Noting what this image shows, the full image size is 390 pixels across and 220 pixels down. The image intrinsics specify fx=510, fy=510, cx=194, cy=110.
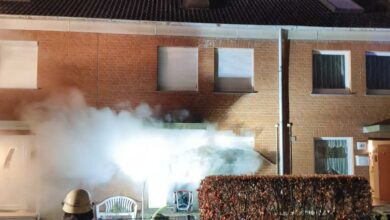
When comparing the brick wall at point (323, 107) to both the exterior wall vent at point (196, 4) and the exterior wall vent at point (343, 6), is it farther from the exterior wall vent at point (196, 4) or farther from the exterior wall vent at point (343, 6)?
the exterior wall vent at point (196, 4)

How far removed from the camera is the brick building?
13695 mm

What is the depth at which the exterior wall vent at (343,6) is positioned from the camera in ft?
51.7

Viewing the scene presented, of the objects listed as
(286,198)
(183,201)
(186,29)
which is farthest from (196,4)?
(286,198)

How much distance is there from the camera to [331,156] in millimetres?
14555

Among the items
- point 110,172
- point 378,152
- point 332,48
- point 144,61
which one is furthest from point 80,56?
point 378,152

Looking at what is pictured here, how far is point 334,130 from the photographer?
47.2 ft

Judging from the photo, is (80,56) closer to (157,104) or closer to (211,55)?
(157,104)

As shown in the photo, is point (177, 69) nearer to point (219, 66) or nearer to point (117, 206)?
point (219, 66)

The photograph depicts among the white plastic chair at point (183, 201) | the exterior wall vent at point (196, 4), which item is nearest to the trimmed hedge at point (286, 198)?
the white plastic chair at point (183, 201)

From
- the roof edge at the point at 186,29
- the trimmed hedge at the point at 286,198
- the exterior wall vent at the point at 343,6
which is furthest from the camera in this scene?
the exterior wall vent at the point at 343,6

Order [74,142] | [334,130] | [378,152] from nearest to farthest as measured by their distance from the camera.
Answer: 1. [74,142]
2. [334,130]
3. [378,152]

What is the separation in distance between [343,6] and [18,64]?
9802 millimetres

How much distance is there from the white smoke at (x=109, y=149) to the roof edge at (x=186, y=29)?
187 cm

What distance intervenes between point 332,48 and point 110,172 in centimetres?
714
